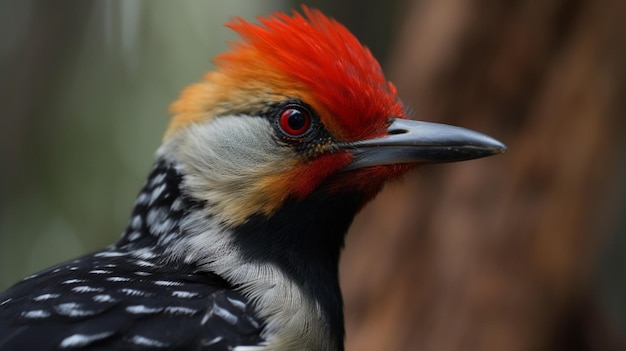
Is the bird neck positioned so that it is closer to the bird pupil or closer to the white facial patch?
the white facial patch

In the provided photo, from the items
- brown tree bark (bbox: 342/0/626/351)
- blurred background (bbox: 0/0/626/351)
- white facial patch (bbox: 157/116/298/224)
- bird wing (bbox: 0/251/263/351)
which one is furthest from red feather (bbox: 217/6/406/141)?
brown tree bark (bbox: 342/0/626/351)

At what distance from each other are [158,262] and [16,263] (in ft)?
13.6

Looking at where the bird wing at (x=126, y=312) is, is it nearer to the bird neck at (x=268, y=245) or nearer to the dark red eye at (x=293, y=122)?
the bird neck at (x=268, y=245)

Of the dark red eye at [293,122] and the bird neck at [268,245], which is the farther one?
the dark red eye at [293,122]

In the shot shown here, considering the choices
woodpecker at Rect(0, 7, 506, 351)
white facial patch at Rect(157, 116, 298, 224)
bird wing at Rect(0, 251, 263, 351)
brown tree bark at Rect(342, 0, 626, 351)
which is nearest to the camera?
bird wing at Rect(0, 251, 263, 351)

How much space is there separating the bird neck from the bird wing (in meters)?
0.08

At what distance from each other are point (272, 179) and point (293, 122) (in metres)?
0.23

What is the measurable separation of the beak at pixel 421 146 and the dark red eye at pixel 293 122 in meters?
0.18

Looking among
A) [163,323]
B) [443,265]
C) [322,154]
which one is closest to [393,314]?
[443,265]

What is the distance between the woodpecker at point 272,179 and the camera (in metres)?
3.08

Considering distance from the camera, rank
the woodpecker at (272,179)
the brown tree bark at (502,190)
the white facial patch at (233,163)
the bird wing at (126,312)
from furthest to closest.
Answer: the brown tree bark at (502,190) → the white facial patch at (233,163) → the woodpecker at (272,179) → the bird wing at (126,312)

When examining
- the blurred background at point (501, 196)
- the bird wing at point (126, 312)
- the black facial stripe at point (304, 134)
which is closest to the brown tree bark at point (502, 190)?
the blurred background at point (501, 196)

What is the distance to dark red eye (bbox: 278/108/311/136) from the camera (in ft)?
10.7

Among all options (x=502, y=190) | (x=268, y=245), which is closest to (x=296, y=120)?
(x=268, y=245)
